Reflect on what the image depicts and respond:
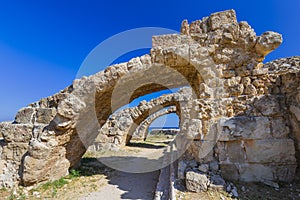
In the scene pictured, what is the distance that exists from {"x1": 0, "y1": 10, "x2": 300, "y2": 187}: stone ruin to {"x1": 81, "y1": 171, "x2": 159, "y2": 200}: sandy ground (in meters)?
1.21

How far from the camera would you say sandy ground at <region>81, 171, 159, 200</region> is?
3584mm

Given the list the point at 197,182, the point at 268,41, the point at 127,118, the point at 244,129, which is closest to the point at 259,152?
the point at 244,129

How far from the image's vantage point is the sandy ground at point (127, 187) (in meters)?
3.58

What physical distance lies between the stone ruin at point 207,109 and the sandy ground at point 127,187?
1.21 metres

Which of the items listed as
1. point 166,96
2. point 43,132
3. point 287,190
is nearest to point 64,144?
point 43,132

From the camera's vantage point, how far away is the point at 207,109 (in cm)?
333

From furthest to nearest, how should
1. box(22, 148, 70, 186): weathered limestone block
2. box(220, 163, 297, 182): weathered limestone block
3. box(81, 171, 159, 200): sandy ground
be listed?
box(22, 148, 70, 186): weathered limestone block
box(81, 171, 159, 200): sandy ground
box(220, 163, 297, 182): weathered limestone block

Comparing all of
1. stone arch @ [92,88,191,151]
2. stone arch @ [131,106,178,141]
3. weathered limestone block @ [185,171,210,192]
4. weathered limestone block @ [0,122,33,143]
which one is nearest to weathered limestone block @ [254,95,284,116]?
weathered limestone block @ [185,171,210,192]

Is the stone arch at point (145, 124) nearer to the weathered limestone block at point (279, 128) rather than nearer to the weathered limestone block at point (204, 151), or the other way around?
the weathered limestone block at point (204, 151)

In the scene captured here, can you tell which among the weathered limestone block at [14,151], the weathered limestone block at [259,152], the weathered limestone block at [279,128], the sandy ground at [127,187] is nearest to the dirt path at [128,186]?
the sandy ground at [127,187]

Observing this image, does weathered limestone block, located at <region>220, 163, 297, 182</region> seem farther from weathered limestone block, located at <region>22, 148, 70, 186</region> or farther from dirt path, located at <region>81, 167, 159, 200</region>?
weathered limestone block, located at <region>22, 148, 70, 186</region>

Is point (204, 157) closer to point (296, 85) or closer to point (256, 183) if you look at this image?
point (256, 183)

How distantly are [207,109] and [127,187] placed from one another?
2745 mm

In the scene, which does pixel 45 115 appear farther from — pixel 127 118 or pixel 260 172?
pixel 127 118
